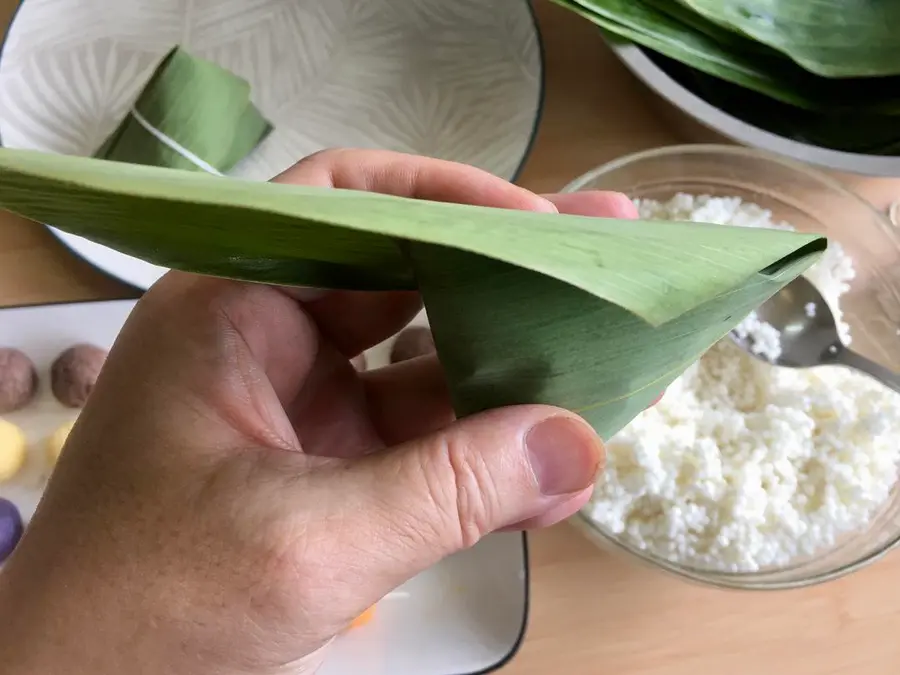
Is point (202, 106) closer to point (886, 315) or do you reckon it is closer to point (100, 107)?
point (100, 107)

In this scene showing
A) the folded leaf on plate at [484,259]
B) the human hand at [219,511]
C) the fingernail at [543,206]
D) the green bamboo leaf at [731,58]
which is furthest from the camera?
the green bamboo leaf at [731,58]

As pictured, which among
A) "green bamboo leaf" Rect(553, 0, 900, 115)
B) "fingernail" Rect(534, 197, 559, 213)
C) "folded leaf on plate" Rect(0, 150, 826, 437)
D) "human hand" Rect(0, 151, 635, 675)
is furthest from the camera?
"green bamboo leaf" Rect(553, 0, 900, 115)

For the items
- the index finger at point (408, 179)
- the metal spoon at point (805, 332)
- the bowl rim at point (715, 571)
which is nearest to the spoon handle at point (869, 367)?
the metal spoon at point (805, 332)

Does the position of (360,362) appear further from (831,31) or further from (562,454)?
(831,31)

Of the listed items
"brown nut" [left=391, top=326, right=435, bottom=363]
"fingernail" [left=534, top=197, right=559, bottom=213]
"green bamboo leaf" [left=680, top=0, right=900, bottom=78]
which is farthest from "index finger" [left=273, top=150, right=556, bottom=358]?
"green bamboo leaf" [left=680, top=0, right=900, bottom=78]

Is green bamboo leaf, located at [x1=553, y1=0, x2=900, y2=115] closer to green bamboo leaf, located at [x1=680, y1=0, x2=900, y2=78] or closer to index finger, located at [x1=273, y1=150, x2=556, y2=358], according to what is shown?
green bamboo leaf, located at [x1=680, y1=0, x2=900, y2=78]

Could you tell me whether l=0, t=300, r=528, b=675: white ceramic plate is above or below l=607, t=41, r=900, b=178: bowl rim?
below

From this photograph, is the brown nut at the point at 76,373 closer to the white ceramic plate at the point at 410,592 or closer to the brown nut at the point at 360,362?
the white ceramic plate at the point at 410,592
